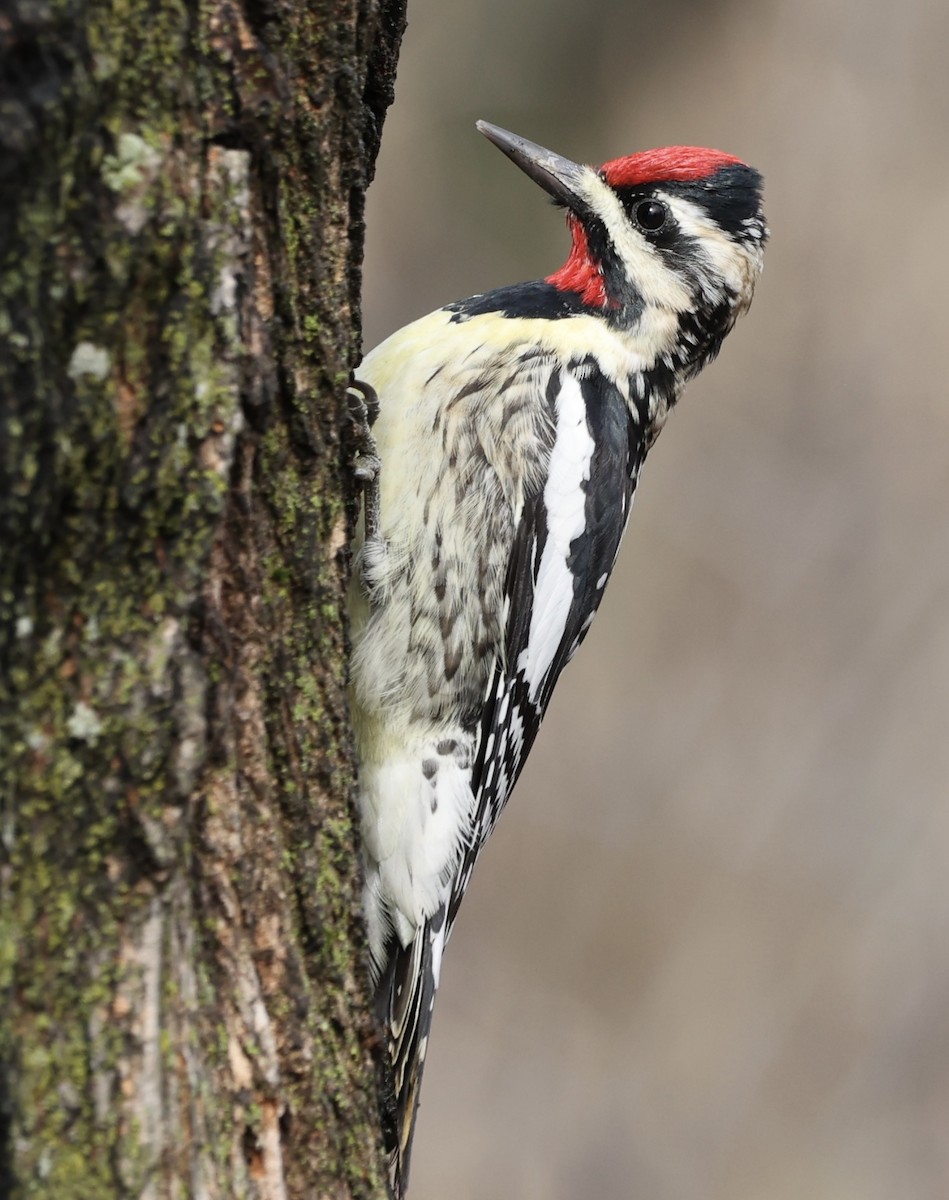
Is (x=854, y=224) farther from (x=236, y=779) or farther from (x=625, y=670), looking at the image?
(x=236, y=779)

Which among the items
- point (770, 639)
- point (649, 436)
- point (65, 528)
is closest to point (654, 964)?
point (770, 639)

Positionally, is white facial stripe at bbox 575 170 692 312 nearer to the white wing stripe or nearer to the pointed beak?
the pointed beak

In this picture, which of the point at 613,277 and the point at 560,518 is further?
the point at 613,277

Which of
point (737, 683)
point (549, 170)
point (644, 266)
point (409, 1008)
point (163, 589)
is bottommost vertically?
point (737, 683)

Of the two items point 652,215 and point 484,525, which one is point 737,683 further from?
point 484,525

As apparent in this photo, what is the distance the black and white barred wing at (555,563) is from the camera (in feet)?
7.43

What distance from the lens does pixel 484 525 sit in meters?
2.21

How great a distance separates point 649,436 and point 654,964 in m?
2.18

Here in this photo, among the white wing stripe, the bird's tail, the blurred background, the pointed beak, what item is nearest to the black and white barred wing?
the white wing stripe

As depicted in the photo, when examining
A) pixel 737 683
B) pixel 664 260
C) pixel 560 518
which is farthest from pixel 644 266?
pixel 737 683

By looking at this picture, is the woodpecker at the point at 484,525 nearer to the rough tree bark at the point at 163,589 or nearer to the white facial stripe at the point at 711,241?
the white facial stripe at the point at 711,241

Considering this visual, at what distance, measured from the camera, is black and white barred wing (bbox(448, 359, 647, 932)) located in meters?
2.27

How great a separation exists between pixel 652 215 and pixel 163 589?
5.63 feet

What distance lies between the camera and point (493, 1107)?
4.29 m
